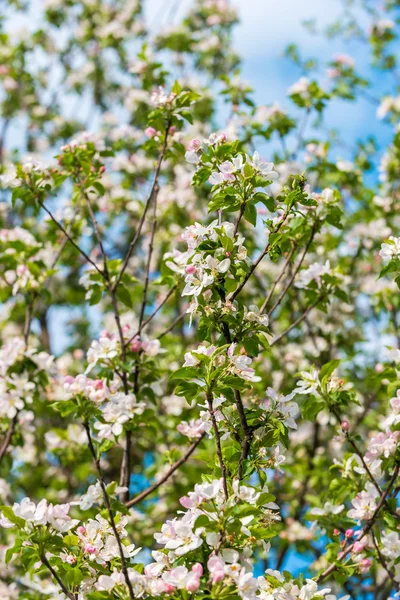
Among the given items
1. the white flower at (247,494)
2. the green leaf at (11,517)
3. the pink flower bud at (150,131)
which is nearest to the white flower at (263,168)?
the white flower at (247,494)

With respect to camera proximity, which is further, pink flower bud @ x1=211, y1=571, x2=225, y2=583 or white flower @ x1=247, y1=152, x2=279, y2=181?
white flower @ x1=247, y1=152, x2=279, y2=181

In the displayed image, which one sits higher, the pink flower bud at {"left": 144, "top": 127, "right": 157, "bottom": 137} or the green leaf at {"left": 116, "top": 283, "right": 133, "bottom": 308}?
the pink flower bud at {"left": 144, "top": 127, "right": 157, "bottom": 137}

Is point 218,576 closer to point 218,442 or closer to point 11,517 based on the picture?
point 218,442

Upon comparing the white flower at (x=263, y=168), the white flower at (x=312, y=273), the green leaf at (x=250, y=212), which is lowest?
the green leaf at (x=250, y=212)

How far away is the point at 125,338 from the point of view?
313cm

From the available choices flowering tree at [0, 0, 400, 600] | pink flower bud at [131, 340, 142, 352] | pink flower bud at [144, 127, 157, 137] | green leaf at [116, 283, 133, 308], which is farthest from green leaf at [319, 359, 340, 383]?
pink flower bud at [144, 127, 157, 137]

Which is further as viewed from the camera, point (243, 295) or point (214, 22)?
point (214, 22)

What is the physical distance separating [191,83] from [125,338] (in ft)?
15.4

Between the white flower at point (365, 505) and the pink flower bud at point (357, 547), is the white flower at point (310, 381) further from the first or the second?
the pink flower bud at point (357, 547)

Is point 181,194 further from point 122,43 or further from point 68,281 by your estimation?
point 122,43

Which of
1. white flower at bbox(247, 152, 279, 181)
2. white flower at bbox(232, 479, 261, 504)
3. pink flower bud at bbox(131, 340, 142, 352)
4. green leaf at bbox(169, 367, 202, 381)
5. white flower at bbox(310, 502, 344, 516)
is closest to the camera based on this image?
white flower at bbox(232, 479, 261, 504)

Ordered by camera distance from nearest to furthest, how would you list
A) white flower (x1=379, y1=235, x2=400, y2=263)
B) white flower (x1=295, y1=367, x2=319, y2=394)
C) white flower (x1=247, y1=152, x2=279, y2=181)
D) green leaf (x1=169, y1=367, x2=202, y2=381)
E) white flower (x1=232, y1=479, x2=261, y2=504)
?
white flower (x1=232, y1=479, x2=261, y2=504) < green leaf (x1=169, y1=367, x2=202, y2=381) < white flower (x1=247, y1=152, x2=279, y2=181) < white flower (x1=379, y1=235, x2=400, y2=263) < white flower (x1=295, y1=367, x2=319, y2=394)

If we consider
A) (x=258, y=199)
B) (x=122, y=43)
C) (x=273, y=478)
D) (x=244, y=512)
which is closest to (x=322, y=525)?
(x=244, y=512)

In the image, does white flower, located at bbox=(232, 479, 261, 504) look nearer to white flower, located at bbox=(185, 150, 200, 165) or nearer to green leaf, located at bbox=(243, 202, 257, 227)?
green leaf, located at bbox=(243, 202, 257, 227)
